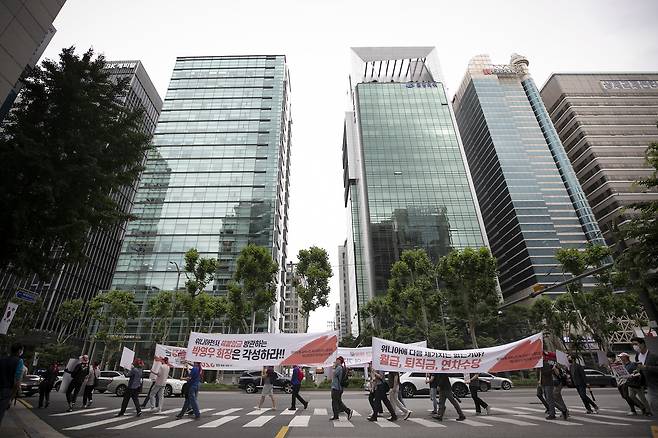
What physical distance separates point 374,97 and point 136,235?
6799 cm

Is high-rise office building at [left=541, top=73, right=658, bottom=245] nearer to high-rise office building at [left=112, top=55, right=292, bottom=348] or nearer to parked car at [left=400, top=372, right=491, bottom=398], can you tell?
parked car at [left=400, top=372, right=491, bottom=398]

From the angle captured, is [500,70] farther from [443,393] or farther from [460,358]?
[443,393]

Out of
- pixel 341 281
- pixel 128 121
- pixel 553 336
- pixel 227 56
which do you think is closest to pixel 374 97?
pixel 227 56

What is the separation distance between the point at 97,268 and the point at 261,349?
73853 mm

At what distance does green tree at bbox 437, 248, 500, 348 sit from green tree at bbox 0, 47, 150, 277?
1104 inches

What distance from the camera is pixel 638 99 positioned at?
8456 centimetres

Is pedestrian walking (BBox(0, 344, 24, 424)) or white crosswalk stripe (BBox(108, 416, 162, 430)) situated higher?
pedestrian walking (BBox(0, 344, 24, 424))

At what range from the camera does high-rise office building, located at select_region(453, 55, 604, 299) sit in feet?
246

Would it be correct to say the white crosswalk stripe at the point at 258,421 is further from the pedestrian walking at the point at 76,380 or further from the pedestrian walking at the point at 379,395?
the pedestrian walking at the point at 76,380

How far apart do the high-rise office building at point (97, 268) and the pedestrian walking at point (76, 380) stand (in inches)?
1392

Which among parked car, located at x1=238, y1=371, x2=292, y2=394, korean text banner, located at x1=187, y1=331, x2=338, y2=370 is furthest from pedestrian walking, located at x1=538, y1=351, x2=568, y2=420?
parked car, located at x1=238, y1=371, x2=292, y2=394

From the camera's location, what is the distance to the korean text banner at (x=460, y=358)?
1129 cm

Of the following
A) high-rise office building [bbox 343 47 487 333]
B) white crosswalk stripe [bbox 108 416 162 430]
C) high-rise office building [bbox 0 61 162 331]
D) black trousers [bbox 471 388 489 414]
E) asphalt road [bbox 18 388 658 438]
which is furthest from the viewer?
high-rise office building [bbox 343 47 487 333]

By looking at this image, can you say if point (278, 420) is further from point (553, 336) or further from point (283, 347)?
point (553, 336)
